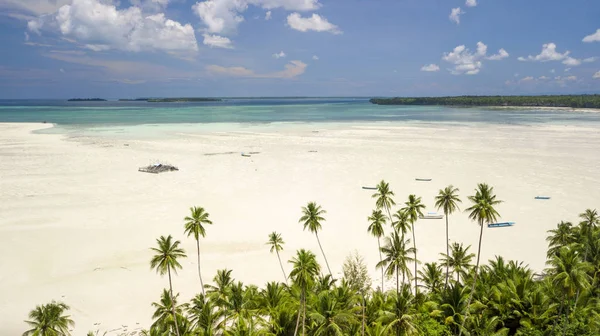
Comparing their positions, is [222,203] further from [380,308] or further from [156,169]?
[380,308]

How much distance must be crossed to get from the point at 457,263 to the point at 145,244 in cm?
2817

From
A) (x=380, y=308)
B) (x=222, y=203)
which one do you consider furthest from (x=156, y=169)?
(x=380, y=308)

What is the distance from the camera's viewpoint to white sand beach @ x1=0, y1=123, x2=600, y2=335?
31547 mm

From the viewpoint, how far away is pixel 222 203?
5012cm

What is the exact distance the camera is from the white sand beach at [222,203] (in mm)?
31547

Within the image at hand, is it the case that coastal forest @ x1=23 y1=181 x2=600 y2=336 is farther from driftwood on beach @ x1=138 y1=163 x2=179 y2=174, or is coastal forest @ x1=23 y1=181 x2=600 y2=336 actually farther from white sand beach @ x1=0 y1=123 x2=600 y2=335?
driftwood on beach @ x1=138 y1=163 x2=179 y2=174

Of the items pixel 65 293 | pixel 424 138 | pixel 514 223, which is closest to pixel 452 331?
pixel 514 223

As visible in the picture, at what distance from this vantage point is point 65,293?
97.5ft

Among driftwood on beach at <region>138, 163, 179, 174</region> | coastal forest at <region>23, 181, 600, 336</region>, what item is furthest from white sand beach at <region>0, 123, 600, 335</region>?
coastal forest at <region>23, 181, 600, 336</region>

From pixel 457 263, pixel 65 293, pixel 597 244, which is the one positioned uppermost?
pixel 597 244

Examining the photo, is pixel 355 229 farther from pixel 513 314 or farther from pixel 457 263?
pixel 513 314

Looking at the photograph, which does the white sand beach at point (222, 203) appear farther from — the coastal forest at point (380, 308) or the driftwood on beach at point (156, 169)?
the coastal forest at point (380, 308)

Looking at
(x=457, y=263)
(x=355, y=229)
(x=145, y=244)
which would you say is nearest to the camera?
(x=457, y=263)

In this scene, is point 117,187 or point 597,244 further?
point 117,187
